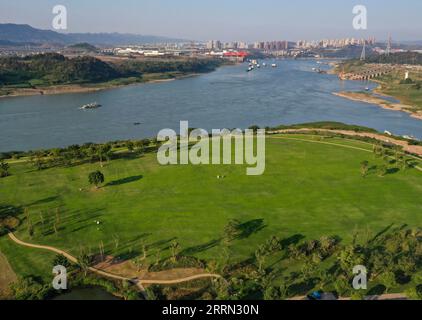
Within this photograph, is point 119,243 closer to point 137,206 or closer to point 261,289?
point 137,206

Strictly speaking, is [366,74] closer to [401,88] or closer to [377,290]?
[401,88]

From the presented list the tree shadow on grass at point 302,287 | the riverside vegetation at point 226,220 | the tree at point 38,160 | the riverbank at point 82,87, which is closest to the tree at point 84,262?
the riverside vegetation at point 226,220

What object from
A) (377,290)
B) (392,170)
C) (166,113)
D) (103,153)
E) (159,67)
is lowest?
(377,290)

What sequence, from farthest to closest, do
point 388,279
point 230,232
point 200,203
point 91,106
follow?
point 91,106 < point 200,203 < point 230,232 < point 388,279

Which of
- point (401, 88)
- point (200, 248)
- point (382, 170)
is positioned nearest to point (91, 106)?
point (382, 170)

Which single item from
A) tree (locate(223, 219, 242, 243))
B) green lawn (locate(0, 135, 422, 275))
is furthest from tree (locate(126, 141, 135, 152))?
tree (locate(223, 219, 242, 243))
